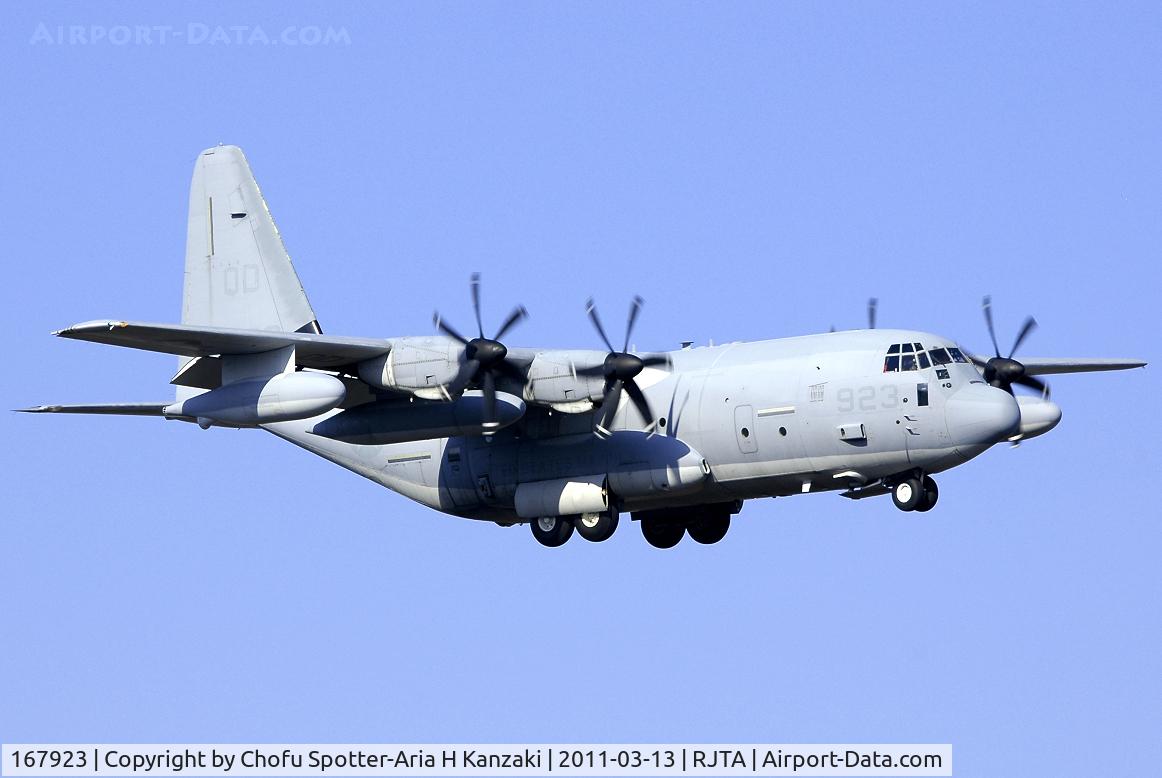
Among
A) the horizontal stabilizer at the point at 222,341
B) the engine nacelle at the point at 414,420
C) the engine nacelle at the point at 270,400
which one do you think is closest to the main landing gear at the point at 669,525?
the engine nacelle at the point at 414,420

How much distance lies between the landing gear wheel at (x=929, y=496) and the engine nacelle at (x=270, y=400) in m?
9.97

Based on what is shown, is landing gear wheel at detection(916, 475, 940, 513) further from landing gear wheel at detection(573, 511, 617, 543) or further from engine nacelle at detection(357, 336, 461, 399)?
engine nacelle at detection(357, 336, 461, 399)

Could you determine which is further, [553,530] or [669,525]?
[669,525]

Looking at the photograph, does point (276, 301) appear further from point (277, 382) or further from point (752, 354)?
point (752, 354)

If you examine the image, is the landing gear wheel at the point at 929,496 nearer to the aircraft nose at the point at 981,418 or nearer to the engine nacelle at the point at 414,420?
the aircraft nose at the point at 981,418

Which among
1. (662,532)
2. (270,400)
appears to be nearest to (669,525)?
(662,532)

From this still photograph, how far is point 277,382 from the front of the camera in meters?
30.8

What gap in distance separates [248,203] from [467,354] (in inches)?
330

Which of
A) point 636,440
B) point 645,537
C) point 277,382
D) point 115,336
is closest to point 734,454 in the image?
point 636,440

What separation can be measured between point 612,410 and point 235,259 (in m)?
8.98

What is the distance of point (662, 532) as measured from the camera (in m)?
37.1

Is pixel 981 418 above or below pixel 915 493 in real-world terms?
above

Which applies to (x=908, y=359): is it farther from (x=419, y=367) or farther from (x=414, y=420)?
(x=414, y=420)

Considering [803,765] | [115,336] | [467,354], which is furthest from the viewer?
[467,354]
